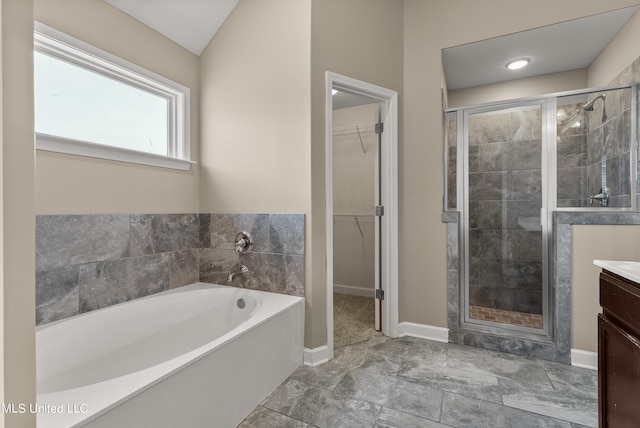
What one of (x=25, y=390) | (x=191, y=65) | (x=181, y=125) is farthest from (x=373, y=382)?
(x=191, y=65)

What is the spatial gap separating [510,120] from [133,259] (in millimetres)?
3028

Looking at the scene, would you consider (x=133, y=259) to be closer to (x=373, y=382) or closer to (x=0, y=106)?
(x=0, y=106)

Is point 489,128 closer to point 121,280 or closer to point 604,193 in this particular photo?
point 604,193

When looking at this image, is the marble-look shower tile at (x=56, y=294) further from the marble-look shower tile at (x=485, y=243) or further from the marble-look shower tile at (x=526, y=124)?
the marble-look shower tile at (x=526, y=124)

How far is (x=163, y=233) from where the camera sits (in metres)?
2.35

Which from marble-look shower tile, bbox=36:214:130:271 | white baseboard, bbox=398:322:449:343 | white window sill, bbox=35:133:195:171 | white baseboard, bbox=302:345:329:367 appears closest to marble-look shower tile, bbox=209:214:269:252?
white window sill, bbox=35:133:195:171

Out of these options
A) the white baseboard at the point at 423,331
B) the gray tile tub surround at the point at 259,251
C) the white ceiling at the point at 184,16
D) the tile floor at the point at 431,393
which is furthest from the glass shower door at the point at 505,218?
the white ceiling at the point at 184,16

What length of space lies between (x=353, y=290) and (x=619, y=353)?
2.84 m

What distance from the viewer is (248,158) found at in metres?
2.38

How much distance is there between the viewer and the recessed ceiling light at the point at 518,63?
272cm

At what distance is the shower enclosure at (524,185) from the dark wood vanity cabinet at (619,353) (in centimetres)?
112

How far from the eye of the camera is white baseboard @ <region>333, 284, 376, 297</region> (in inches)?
147

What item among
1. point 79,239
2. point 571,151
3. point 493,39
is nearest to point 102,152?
point 79,239

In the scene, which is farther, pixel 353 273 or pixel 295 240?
pixel 353 273
